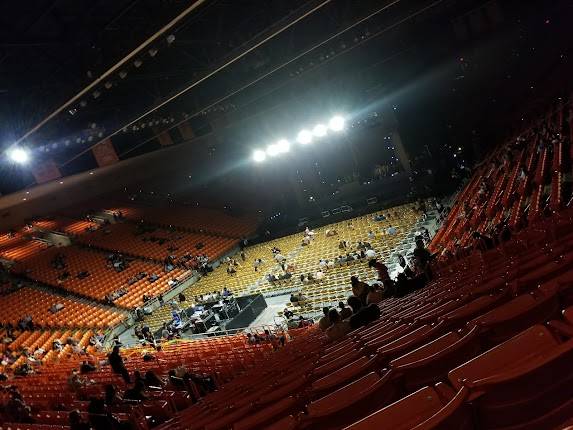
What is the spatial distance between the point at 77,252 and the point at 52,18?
1965 centimetres

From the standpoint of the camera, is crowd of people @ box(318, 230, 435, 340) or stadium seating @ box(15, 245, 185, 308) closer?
crowd of people @ box(318, 230, 435, 340)

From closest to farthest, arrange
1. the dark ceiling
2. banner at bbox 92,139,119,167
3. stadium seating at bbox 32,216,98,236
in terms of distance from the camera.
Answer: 1. the dark ceiling
2. banner at bbox 92,139,119,167
3. stadium seating at bbox 32,216,98,236

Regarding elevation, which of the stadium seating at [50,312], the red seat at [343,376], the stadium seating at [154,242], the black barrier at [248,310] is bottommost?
the black barrier at [248,310]

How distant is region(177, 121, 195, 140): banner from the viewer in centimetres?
2366

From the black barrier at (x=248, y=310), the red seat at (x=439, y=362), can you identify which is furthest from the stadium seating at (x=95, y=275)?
the red seat at (x=439, y=362)

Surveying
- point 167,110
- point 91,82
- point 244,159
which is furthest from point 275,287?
point 244,159

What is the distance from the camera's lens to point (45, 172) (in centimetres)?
1877

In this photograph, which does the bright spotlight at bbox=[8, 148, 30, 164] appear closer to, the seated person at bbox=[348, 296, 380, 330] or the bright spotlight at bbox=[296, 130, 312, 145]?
the seated person at bbox=[348, 296, 380, 330]

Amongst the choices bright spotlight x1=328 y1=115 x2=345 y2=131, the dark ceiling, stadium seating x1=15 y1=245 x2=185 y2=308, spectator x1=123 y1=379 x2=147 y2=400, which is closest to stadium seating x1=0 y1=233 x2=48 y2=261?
stadium seating x1=15 y1=245 x2=185 y2=308

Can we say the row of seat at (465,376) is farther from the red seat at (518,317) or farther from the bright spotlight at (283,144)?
the bright spotlight at (283,144)

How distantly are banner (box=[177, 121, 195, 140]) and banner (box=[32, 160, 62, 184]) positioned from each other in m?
6.98

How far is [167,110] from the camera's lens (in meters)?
18.1

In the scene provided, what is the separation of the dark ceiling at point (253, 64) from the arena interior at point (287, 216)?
9 cm

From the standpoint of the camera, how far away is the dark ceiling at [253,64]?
9.09 metres
